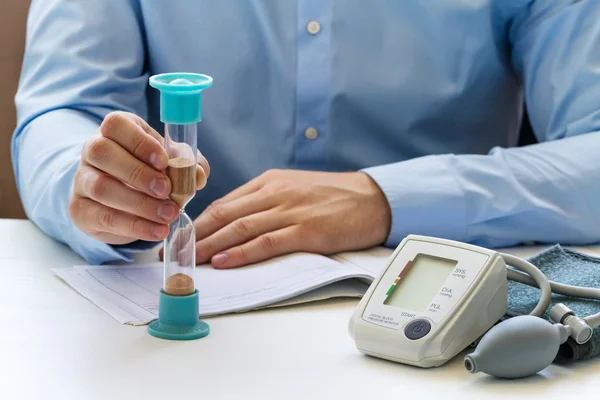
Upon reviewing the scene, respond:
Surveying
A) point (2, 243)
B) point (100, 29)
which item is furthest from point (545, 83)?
point (2, 243)

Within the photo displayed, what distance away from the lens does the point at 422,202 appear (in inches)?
42.1

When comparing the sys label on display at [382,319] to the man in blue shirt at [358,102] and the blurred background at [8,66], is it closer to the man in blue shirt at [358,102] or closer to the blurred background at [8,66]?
the man in blue shirt at [358,102]

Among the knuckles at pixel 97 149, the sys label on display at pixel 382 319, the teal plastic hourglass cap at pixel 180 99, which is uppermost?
the teal plastic hourglass cap at pixel 180 99

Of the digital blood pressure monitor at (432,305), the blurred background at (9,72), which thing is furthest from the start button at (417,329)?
the blurred background at (9,72)

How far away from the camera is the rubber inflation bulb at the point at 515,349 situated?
0.68 m

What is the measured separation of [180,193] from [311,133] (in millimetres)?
571

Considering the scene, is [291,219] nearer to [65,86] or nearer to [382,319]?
[382,319]

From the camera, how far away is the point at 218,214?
3.43 ft

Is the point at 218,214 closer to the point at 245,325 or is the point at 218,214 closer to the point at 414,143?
the point at 245,325

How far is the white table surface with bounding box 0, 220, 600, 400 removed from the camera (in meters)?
0.67

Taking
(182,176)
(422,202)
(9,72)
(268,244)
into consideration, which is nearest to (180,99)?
(182,176)

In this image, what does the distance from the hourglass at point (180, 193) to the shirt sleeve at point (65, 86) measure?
1.00ft

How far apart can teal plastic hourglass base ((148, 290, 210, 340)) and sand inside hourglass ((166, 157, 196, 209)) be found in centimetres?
9

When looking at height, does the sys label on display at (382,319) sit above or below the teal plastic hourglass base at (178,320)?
above
